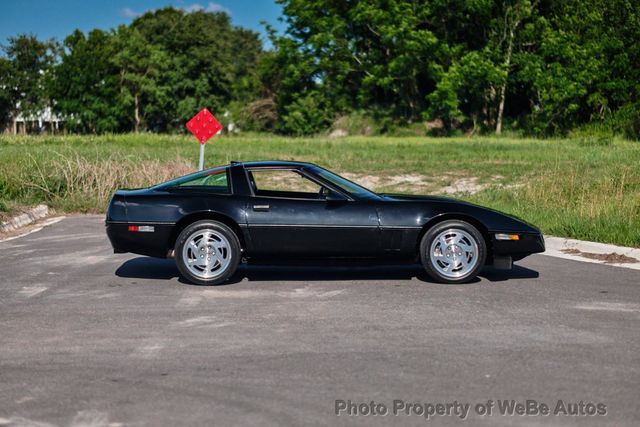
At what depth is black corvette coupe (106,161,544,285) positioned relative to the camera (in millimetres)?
8961

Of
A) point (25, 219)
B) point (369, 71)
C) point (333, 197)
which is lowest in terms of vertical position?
point (25, 219)

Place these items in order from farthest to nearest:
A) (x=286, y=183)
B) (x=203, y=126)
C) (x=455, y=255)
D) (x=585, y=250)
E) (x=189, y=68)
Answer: (x=189, y=68) → (x=203, y=126) → (x=585, y=250) → (x=286, y=183) → (x=455, y=255)

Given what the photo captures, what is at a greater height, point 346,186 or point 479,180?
point 346,186

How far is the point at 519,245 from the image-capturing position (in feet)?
29.9

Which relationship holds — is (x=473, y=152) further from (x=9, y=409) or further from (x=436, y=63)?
(x=9, y=409)

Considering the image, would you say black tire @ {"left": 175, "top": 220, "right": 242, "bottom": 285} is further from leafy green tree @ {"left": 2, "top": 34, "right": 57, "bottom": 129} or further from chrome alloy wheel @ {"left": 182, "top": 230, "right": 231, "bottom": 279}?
leafy green tree @ {"left": 2, "top": 34, "right": 57, "bottom": 129}

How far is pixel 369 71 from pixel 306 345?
6335 cm

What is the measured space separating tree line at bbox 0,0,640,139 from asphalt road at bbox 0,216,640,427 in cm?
4702

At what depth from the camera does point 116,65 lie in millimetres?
79750

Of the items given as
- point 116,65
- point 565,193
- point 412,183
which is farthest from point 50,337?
point 116,65

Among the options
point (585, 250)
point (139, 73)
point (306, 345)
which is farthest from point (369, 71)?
point (306, 345)

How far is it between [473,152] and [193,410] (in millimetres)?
32997

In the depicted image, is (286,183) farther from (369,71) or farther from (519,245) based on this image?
(369,71)

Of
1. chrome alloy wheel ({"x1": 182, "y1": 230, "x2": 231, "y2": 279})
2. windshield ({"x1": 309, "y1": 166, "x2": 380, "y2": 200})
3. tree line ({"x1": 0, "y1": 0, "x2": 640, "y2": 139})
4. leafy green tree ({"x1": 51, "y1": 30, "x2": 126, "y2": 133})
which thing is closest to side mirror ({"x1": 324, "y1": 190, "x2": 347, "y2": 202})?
windshield ({"x1": 309, "y1": 166, "x2": 380, "y2": 200})
